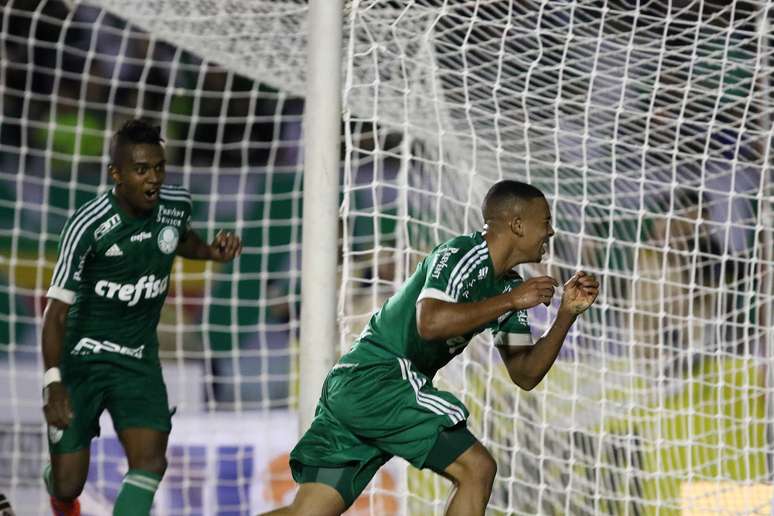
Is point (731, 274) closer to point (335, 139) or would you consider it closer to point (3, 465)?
point (335, 139)

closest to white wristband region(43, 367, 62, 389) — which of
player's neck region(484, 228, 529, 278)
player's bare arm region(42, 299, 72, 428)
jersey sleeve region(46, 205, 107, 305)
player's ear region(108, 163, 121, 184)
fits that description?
player's bare arm region(42, 299, 72, 428)

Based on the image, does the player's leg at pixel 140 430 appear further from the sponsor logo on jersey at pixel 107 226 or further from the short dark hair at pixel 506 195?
the short dark hair at pixel 506 195

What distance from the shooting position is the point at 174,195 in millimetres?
4555

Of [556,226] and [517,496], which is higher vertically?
[556,226]

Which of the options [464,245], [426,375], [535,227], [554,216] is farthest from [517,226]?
[554,216]

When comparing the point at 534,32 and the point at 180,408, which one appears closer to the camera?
the point at 534,32

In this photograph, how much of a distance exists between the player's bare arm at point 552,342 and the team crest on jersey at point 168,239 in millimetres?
1413

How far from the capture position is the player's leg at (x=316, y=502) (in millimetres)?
3359

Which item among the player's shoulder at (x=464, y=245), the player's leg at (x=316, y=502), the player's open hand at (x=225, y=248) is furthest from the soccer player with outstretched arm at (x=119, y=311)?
the player's shoulder at (x=464, y=245)

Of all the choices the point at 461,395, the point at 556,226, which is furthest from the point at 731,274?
the point at 461,395

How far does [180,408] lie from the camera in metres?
6.87

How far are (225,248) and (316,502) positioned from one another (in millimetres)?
1452

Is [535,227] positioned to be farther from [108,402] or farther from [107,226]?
[108,402]

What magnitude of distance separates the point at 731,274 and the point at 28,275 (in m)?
4.36
